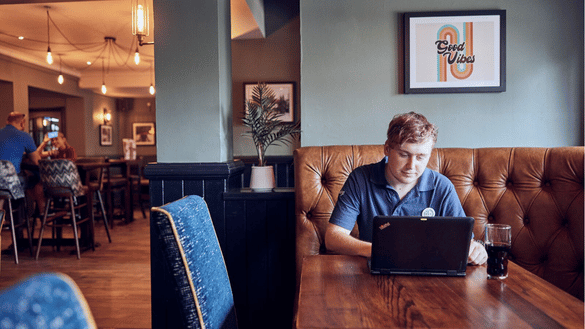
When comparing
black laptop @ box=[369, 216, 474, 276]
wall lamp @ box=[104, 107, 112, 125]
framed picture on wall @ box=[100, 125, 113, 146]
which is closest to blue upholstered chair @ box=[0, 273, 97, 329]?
black laptop @ box=[369, 216, 474, 276]

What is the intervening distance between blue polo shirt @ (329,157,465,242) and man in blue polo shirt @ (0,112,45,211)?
4.13 m

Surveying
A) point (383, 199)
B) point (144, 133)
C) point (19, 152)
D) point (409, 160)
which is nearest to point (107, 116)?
point (144, 133)

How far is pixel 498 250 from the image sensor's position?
1.11m

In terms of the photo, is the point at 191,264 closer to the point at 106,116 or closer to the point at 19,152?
the point at 19,152

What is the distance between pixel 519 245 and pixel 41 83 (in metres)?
8.49

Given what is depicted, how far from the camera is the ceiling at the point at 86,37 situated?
4.45 m

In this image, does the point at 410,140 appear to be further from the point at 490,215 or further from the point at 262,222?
the point at 262,222

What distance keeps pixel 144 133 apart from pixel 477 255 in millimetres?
10462

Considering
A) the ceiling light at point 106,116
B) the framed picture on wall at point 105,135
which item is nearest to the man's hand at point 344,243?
the framed picture on wall at point 105,135

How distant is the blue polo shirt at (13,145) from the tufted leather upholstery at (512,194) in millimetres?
4031

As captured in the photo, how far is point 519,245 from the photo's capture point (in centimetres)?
181

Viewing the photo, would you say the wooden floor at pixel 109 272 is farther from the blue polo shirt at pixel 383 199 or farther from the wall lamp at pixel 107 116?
the wall lamp at pixel 107 116

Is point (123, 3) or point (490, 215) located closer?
point (490, 215)

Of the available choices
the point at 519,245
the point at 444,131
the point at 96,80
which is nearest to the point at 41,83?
the point at 96,80
